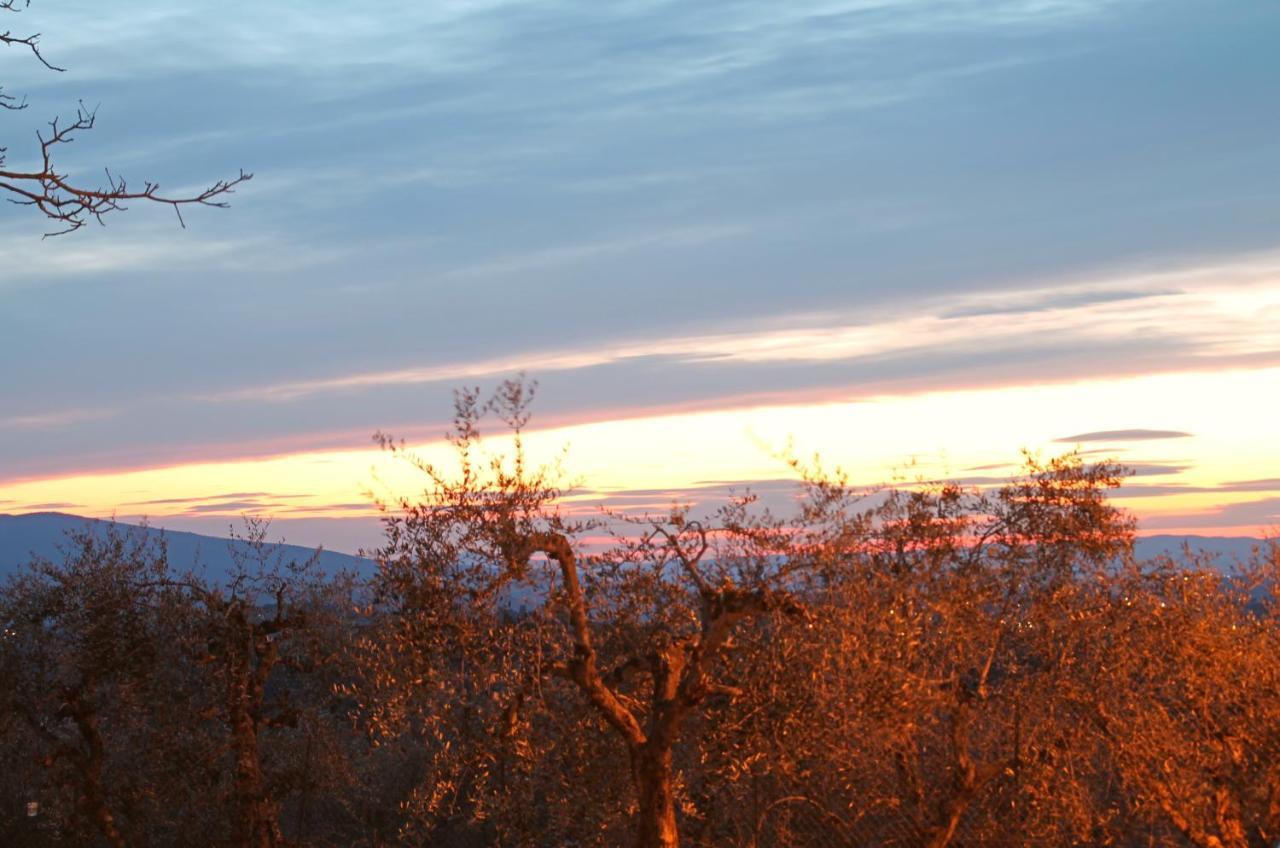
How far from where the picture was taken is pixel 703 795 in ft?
47.7

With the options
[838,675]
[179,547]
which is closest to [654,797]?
[838,675]

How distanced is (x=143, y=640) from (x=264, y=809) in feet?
9.40

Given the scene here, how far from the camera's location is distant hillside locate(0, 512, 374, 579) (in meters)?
20.1

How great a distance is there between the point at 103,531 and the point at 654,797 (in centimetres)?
1122

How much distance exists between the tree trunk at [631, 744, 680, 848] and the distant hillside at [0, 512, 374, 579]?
3501 mm

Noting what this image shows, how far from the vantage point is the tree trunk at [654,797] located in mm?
12195

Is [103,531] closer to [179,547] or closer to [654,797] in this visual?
Result: [654,797]

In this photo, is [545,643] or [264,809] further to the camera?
[264,809]

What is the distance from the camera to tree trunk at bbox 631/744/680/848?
12195mm

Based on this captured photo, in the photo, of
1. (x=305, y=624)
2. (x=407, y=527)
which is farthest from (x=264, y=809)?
(x=407, y=527)

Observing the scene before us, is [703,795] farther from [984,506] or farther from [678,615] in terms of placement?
[984,506]

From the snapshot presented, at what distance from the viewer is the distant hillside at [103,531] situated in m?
20.1

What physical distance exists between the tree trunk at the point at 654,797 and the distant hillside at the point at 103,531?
3.50 meters

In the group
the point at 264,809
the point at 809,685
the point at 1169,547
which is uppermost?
the point at 1169,547
